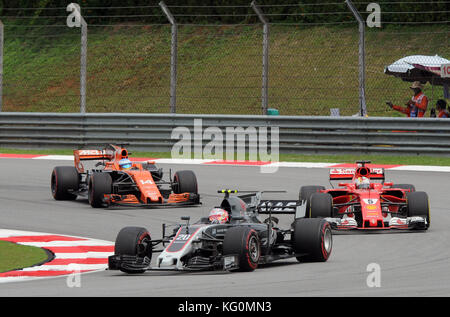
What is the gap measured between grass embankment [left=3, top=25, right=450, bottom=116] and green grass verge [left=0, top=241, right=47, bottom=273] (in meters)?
14.3

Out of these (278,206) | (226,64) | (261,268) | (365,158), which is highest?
(226,64)

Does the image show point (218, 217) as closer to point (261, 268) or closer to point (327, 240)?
point (261, 268)

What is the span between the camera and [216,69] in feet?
102

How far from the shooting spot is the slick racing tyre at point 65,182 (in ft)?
54.3

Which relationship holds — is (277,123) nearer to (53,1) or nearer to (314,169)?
(314,169)

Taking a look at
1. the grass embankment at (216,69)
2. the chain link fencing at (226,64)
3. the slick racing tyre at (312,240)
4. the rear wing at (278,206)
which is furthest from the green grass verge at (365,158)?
the slick racing tyre at (312,240)

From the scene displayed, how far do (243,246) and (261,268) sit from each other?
2.26 ft

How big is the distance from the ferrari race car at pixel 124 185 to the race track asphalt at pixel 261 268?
0.60 ft

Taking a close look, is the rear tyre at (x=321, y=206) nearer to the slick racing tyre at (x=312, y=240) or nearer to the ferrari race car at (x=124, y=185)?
the slick racing tyre at (x=312, y=240)

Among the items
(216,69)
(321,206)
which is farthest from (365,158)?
(216,69)

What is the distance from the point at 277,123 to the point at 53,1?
1987 centimetres

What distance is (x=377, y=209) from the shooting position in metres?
13.3

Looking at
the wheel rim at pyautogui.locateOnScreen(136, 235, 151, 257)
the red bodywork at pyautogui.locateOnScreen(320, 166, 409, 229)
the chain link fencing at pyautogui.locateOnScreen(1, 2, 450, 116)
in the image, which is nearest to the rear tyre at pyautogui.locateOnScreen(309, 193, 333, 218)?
the red bodywork at pyautogui.locateOnScreen(320, 166, 409, 229)

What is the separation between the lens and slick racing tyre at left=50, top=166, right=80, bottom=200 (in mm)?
16547
